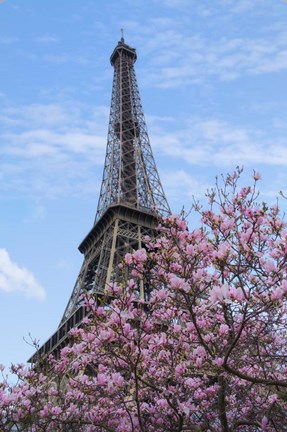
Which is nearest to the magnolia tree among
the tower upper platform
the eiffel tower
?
the eiffel tower

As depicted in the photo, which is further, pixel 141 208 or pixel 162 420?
pixel 141 208

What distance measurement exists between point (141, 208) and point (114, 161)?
712 cm

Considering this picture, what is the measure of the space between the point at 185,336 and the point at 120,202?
2433cm

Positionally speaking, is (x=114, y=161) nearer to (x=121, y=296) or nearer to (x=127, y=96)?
(x=127, y=96)

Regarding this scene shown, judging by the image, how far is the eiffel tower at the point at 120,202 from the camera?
27.6m

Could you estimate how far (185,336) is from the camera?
7398mm

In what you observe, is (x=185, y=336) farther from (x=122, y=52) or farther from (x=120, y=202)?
(x=122, y=52)

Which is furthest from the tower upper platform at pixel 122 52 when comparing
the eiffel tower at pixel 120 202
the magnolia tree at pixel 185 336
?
the magnolia tree at pixel 185 336

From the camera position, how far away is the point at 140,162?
3734 centimetres

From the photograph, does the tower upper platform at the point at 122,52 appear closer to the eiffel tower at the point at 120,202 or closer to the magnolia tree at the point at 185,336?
the eiffel tower at the point at 120,202

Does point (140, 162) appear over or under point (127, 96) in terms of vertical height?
under

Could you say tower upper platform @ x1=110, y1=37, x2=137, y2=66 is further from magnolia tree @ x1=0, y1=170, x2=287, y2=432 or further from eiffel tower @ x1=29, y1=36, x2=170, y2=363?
magnolia tree @ x1=0, y1=170, x2=287, y2=432

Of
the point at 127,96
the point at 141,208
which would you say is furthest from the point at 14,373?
the point at 127,96

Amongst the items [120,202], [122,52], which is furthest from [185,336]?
[122,52]
